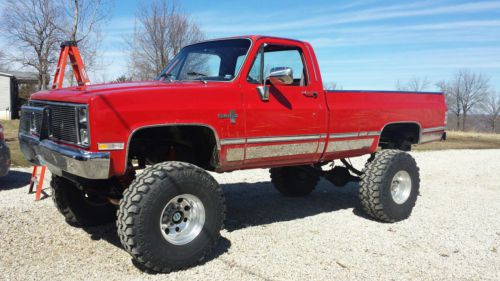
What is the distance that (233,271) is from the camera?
4.15m

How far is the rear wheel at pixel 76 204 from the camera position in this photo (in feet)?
17.2

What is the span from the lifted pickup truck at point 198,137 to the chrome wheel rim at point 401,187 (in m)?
0.02

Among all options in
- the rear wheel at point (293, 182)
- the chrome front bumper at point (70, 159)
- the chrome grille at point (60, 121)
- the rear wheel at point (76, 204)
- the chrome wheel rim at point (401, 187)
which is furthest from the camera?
the rear wheel at point (293, 182)

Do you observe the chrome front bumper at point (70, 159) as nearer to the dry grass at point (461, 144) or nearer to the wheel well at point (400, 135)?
the wheel well at point (400, 135)

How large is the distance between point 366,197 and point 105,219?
10.9 feet

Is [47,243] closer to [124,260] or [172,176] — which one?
[124,260]

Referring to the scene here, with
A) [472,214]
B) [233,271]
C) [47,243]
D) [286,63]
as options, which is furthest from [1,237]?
[472,214]

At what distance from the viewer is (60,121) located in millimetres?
4203

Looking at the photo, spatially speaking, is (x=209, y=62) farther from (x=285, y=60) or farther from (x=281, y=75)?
(x=281, y=75)

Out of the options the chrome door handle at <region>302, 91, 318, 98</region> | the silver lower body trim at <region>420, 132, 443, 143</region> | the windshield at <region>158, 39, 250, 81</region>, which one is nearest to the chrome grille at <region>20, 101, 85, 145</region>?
the windshield at <region>158, 39, 250, 81</region>

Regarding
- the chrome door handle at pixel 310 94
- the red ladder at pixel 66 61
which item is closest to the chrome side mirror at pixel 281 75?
the chrome door handle at pixel 310 94

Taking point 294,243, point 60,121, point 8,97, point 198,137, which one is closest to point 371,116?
point 294,243

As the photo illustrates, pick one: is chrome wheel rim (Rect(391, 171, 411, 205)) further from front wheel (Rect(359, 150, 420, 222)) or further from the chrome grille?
the chrome grille

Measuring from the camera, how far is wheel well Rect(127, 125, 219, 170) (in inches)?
178
